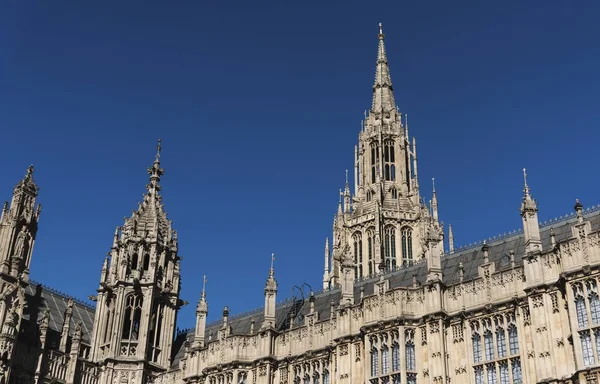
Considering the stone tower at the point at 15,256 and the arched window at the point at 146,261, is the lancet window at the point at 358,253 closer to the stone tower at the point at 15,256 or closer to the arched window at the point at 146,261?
the arched window at the point at 146,261

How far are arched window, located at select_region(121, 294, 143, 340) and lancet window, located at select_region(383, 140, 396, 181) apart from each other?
35.9 metres

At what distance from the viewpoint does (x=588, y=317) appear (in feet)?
107

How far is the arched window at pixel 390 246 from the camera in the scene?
73.6 meters

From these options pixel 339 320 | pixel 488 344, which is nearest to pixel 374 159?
pixel 339 320

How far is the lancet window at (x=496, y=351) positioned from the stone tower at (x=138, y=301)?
25.4 metres

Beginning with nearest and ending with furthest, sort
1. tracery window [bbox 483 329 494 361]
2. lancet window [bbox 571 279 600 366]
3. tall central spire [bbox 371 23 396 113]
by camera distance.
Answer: lancet window [bbox 571 279 600 366], tracery window [bbox 483 329 494 361], tall central spire [bbox 371 23 396 113]

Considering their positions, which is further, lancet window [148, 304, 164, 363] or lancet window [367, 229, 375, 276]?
lancet window [367, 229, 375, 276]

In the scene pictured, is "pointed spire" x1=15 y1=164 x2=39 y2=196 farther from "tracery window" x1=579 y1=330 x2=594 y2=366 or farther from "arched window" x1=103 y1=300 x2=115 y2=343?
"tracery window" x1=579 y1=330 x2=594 y2=366

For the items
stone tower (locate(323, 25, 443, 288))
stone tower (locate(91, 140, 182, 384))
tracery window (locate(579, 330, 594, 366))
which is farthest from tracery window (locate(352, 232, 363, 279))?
tracery window (locate(579, 330, 594, 366))

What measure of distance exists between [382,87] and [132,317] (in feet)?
161

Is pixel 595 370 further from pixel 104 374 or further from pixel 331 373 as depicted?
pixel 104 374

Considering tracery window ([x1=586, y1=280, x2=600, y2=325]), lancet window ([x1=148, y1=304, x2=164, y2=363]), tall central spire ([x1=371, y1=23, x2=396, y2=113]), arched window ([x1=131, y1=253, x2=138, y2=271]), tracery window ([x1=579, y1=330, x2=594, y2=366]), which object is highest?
tall central spire ([x1=371, y1=23, x2=396, y2=113])

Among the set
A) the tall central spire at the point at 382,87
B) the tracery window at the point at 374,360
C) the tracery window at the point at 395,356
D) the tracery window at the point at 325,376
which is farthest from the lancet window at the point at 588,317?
the tall central spire at the point at 382,87

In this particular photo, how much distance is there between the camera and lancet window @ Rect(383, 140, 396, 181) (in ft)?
270
